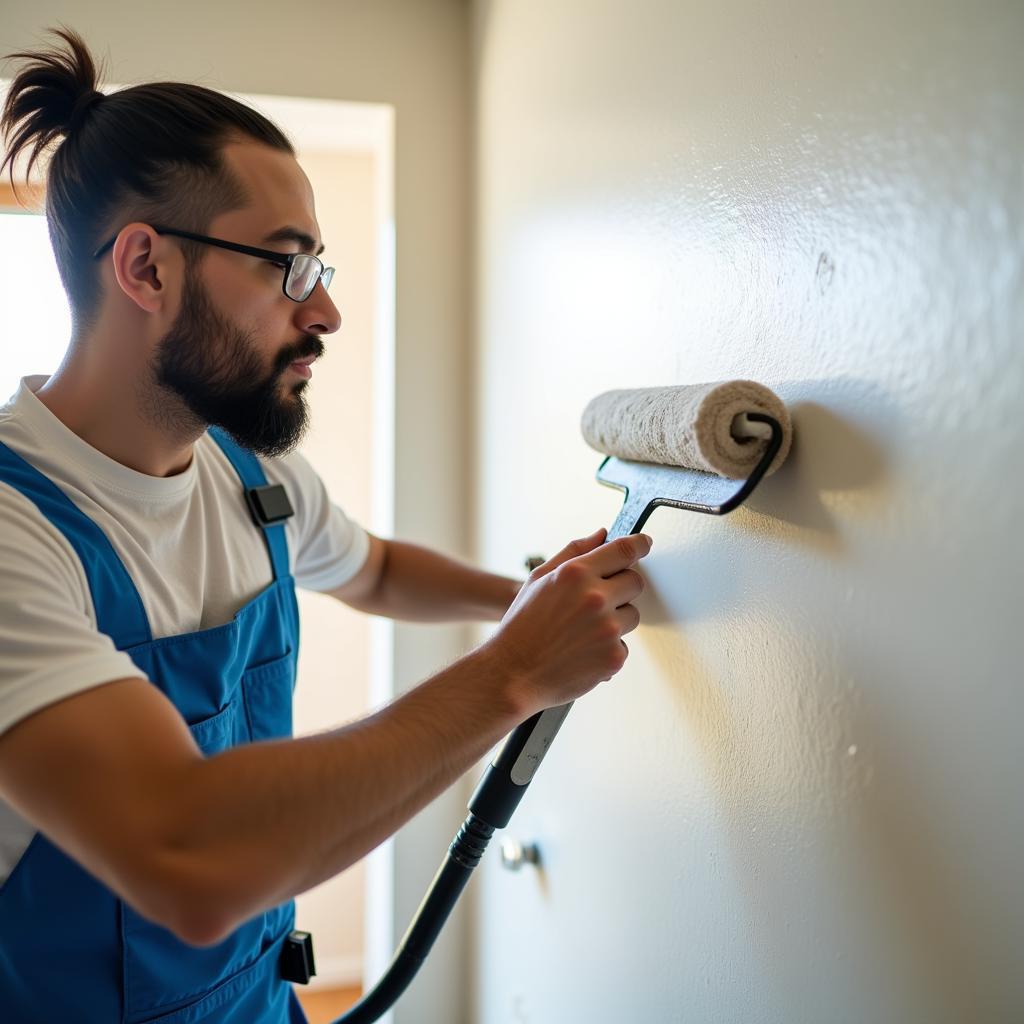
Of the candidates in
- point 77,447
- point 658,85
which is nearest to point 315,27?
point 658,85

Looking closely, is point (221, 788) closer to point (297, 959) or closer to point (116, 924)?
point (116, 924)

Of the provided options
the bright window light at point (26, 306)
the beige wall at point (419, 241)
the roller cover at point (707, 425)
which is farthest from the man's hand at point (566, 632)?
the bright window light at point (26, 306)

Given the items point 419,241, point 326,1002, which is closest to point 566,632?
point 419,241

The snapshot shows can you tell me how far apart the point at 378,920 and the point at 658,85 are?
5.90 feet

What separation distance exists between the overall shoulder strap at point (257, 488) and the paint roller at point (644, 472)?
41 cm

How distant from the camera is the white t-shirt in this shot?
2.28 ft

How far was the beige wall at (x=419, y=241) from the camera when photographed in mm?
1897

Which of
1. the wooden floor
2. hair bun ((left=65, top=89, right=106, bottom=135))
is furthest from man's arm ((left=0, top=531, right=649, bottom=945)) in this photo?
the wooden floor

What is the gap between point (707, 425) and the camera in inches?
28.3

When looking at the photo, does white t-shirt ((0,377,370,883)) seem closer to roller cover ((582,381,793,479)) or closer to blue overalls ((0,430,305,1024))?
blue overalls ((0,430,305,1024))

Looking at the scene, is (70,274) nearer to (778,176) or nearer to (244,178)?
(244,178)

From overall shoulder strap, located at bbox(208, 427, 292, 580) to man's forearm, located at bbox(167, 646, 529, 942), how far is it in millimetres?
493

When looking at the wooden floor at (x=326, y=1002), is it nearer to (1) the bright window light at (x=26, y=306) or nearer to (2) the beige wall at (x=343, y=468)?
Result: (2) the beige wall at (x=343, y=468)

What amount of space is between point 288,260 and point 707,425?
0.54 metres
